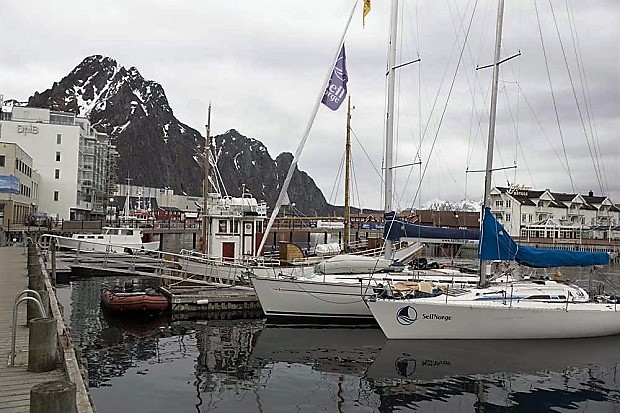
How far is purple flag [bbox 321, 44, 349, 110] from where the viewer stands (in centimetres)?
2689

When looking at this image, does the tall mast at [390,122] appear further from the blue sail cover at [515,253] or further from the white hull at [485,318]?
the white hull at [485,318]

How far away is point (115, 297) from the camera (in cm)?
2477

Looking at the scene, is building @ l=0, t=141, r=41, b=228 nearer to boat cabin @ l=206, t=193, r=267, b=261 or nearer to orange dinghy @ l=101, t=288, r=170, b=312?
boat cabin @ l=206, t=193, r=267, b=261

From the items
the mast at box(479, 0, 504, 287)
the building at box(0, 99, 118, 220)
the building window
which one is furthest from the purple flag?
the building at box(0, 99, 118, 220)

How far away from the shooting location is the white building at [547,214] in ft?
310

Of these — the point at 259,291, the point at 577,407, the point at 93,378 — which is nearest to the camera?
the point at 577,407

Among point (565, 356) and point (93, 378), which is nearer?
point (93, 378)

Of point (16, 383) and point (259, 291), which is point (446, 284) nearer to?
point (259, 291)

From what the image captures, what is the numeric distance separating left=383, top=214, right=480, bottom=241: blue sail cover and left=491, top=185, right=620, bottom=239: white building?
229ft

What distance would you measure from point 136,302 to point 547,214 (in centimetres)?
8749

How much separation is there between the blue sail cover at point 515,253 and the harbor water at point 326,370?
11.7 ft

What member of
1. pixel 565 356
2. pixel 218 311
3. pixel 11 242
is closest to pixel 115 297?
pixel 218 311

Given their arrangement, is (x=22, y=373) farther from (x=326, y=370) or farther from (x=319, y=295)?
(x=319, y=295)

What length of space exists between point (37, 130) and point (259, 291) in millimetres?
67727
